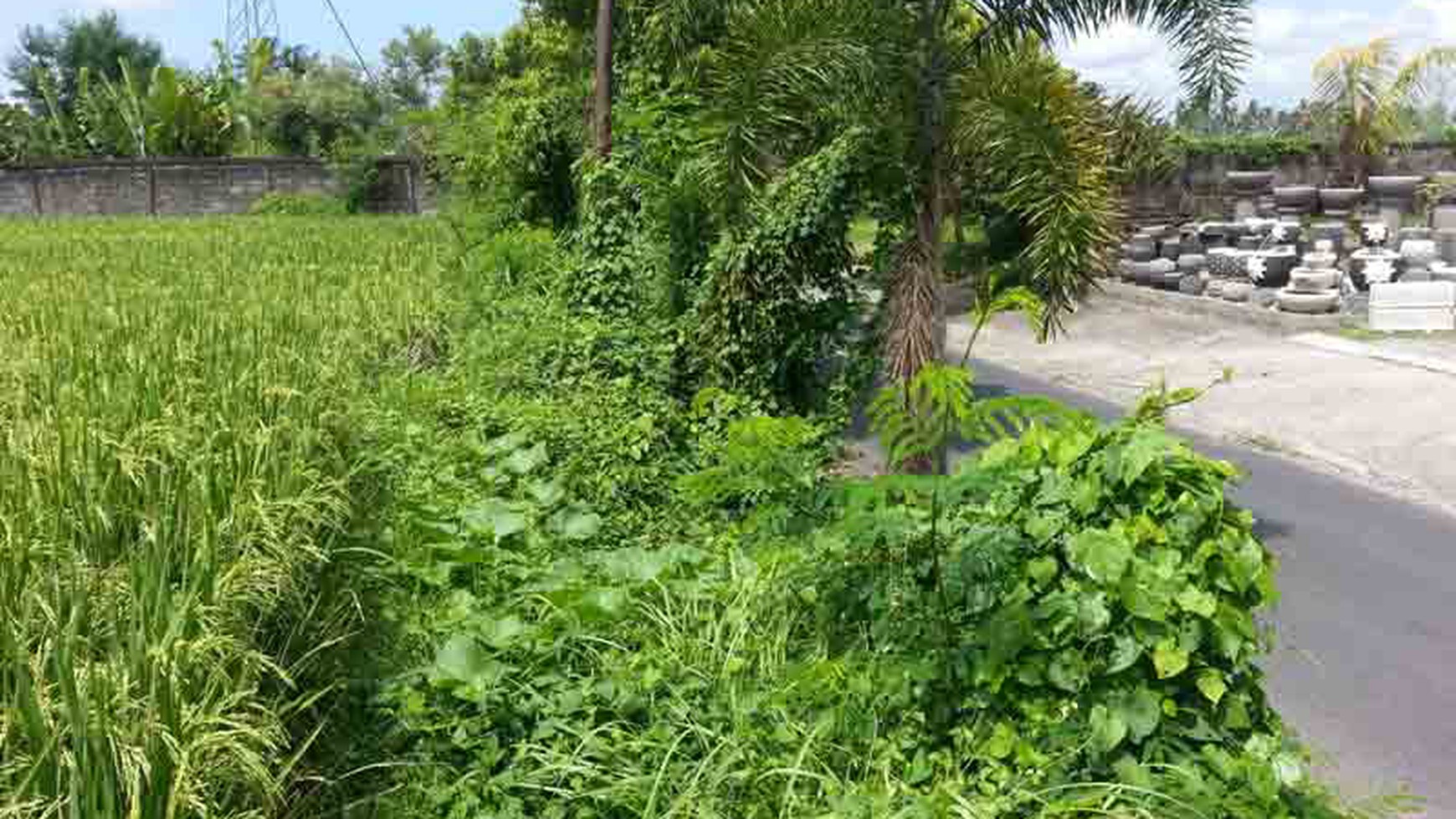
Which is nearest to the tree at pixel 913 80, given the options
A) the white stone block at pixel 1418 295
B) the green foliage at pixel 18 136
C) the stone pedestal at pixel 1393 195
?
the white stone block at pixel 1418 295

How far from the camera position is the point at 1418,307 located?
1472 centimetres

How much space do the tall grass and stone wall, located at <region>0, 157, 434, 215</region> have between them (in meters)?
26.3

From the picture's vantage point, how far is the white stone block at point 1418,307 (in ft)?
48.1

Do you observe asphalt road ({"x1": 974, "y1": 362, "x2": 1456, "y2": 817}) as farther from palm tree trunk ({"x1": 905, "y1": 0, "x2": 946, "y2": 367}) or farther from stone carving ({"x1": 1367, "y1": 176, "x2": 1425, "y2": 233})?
stone carving ({"x1": 1367, "y1": 176, "x2": 1425, "y2": 233})

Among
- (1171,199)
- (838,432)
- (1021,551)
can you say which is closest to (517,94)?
(1171,199)

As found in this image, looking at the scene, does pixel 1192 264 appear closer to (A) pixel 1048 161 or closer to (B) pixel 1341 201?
(B) pixel 1341 201

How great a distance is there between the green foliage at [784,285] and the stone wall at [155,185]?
2628 centimetres

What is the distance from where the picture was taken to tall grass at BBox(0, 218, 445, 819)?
2.66m

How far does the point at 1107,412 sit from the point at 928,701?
865cm

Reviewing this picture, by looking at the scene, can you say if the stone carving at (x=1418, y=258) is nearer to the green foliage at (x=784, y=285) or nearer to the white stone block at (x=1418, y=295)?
the white stone block at (x=1418, y=295)

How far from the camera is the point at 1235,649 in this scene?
3414 millimetres

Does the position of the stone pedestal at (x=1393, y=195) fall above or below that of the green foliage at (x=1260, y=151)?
below

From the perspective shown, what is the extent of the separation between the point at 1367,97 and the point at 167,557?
2424 centimetres

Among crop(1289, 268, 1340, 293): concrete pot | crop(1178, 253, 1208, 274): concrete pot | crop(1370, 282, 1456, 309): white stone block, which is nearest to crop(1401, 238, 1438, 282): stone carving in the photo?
crop(1289, 268, 1340, 293): concrete pot
